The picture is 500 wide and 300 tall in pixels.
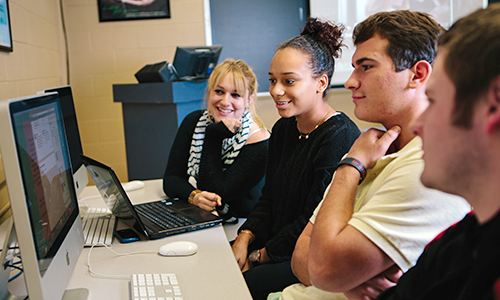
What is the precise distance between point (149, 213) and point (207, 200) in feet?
0.77

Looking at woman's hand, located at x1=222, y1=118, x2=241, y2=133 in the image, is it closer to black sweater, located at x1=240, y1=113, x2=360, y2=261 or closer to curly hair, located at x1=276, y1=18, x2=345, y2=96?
black sweater, located at x1=240, y1=113, x2=360, y2=261

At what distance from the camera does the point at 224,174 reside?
1812mm

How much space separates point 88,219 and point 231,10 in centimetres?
259

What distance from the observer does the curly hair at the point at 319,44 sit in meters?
1.57

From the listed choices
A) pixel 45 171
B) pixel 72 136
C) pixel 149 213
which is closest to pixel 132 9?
pixel 72 136

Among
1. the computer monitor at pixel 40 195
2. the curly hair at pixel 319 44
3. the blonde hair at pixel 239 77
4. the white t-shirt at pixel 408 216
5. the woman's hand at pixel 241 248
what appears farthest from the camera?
the blonde hair at pixel 239 77

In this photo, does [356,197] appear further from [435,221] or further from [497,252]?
[497,252]

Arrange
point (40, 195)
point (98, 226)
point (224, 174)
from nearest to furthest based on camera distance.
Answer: point (40, 195) < point (98, 226) < point (224, 174)

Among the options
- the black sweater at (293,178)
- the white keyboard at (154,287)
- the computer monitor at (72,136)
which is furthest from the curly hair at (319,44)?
the white keyboard at (154,287)

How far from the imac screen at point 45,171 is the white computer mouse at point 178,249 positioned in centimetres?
27

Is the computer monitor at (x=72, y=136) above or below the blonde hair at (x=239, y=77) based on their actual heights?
below

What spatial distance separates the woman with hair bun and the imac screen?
68 centimetres

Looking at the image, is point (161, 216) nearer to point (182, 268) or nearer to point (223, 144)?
point (182, 268)

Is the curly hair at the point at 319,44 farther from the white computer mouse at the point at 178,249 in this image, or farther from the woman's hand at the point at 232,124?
the white computer mouse at the point at 178,249
